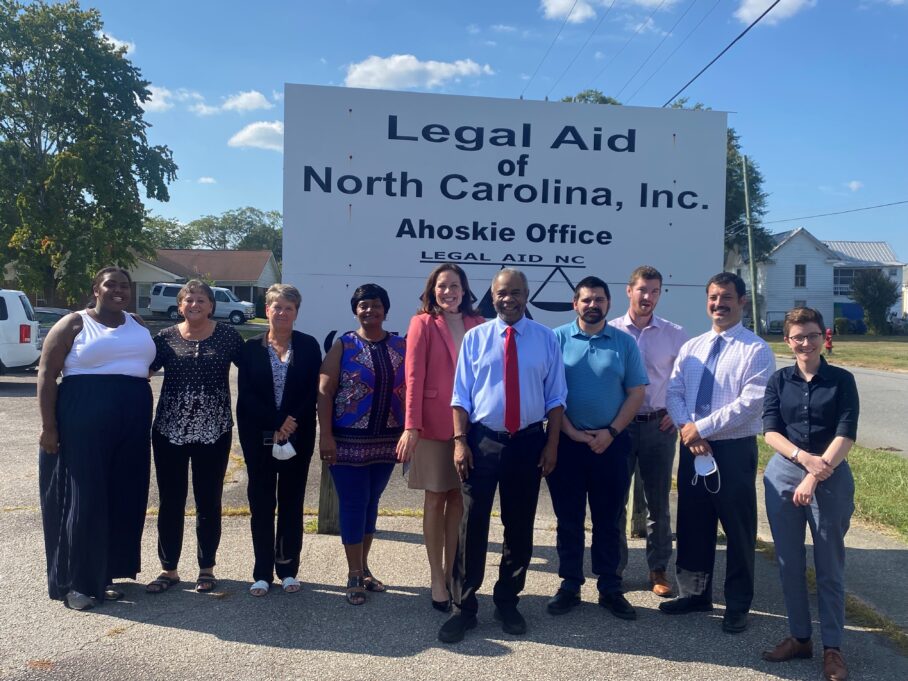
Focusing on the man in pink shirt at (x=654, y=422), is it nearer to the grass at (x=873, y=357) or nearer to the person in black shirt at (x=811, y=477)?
the person in black shirt at (x=811, y=477)

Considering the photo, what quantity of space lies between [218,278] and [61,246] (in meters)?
20.5

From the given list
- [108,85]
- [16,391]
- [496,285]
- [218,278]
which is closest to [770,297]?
[218,278]

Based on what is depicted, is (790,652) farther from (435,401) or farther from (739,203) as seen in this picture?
(739,203)

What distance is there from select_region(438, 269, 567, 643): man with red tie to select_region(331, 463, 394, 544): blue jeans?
67cm

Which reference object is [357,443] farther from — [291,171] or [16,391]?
[16,391]

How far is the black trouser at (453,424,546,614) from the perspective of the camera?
12.4ft

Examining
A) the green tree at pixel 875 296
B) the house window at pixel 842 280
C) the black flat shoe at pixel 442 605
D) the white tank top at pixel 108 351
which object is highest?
the house window at pixel 842 280

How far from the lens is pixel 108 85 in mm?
30797

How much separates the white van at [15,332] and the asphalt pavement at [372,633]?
10.4 meters

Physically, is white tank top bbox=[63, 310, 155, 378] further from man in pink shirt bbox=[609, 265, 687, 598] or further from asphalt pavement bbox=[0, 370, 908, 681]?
man in pink shirt bbox=[609, 265, 687, 598]

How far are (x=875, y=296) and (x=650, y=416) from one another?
47.0 metres

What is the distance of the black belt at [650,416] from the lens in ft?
14.5

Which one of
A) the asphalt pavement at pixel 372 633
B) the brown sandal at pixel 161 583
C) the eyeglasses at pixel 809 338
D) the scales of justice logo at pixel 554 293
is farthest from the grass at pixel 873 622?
the brown sandal at pixel 161 583

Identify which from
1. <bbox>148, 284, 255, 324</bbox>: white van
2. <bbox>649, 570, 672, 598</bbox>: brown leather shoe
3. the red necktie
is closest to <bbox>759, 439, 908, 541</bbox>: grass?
<bbox>649, 570, 672, 598</bbox>: brown leather shoe
